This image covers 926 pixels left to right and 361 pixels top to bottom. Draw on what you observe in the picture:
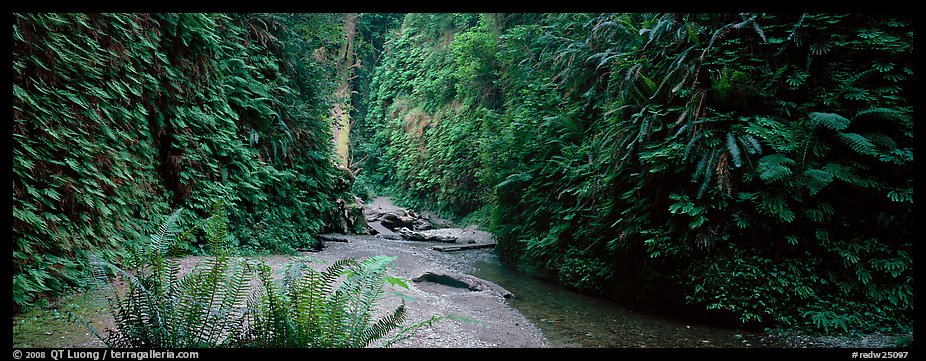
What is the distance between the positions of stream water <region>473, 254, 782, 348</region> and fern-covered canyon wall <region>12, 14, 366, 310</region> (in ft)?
15.4

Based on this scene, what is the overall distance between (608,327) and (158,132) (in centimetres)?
683

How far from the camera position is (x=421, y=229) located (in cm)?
1691

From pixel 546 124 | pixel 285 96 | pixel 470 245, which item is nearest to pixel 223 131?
pixel 285 96

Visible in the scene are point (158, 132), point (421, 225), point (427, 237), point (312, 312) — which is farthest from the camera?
point (421, 225)

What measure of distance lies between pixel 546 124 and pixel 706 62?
11.3ft

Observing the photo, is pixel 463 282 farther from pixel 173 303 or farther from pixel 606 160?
pixel 173 303

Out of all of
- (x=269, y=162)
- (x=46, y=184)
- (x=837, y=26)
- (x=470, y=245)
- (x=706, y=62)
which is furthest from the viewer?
(x=470, y=245)

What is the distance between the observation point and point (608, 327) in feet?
17.7

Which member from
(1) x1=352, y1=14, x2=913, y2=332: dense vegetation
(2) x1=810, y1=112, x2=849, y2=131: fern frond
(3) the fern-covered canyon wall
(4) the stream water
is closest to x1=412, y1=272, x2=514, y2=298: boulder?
(4) the stream water

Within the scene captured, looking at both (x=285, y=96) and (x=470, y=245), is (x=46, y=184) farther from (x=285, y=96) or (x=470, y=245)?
(x=470, y=245)

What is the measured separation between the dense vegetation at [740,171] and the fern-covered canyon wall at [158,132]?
5.41 metres

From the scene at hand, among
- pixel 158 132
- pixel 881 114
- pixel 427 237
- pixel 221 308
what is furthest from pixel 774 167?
pixel 427 237

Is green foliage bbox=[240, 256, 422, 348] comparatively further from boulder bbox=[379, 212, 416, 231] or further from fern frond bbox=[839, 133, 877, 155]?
boulder bbox=[379, 212, 416, 231]

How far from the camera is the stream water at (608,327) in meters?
4.80
